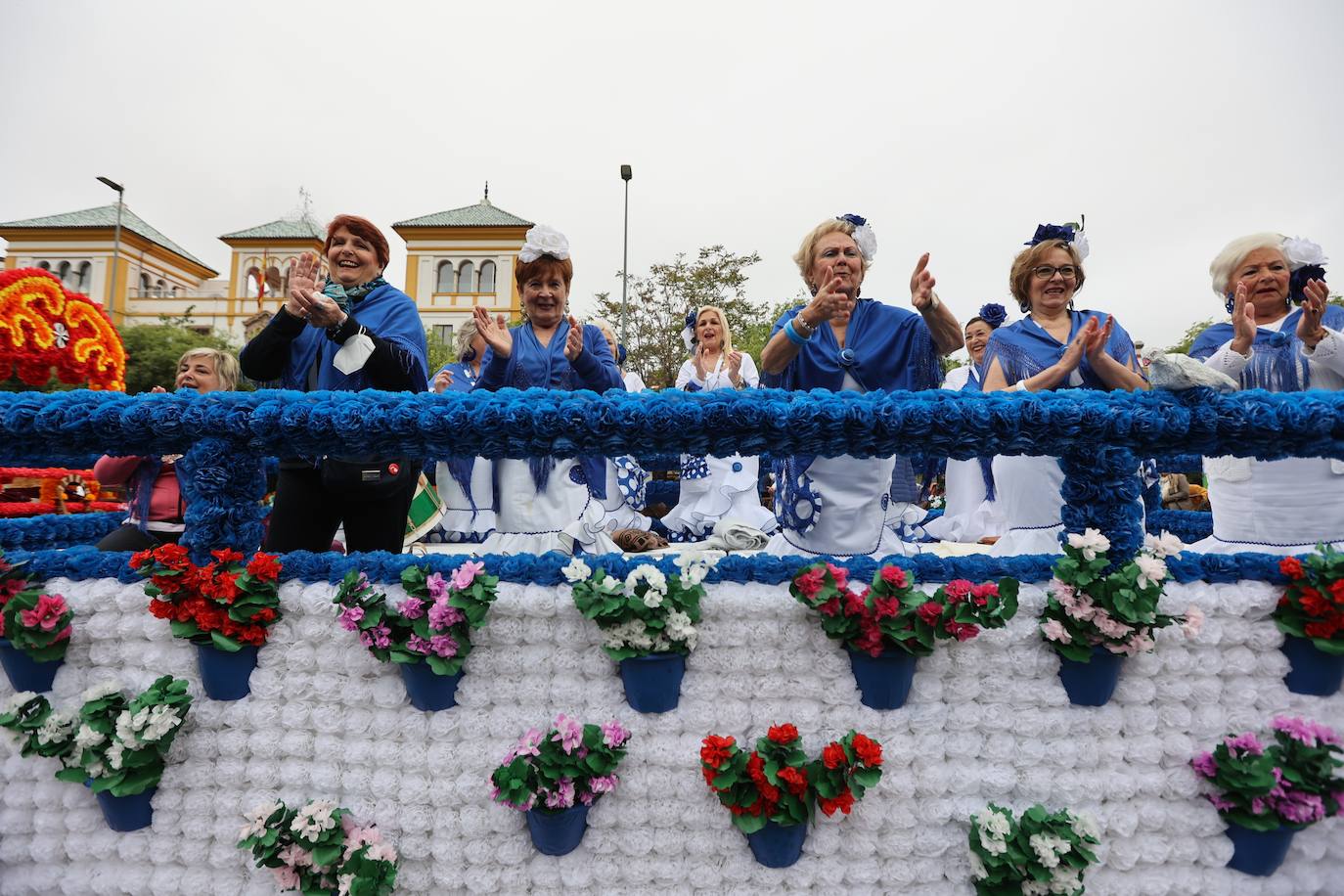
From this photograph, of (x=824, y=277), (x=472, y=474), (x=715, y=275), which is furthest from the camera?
(x=715, y=275)

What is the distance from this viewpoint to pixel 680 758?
137 cm

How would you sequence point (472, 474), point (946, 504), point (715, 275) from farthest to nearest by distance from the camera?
point (715, 275), point (946, 504), point (472, 474)

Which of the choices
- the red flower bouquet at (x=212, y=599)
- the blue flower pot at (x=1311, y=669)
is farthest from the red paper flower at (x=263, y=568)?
the blue flower pot at (x=1311, y=669)

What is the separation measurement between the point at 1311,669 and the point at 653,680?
1.52 meters

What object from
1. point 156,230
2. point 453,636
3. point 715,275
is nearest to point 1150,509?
point 453,636

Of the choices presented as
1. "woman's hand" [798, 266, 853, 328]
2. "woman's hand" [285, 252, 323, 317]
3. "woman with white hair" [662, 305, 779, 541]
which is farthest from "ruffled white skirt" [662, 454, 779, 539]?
"woman's hand" [285, 252, 323, 317]

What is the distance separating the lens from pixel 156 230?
49062mm

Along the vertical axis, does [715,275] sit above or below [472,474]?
above

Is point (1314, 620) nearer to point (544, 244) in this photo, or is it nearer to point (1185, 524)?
point (1185, 524)

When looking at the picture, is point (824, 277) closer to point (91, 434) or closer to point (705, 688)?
point (705, 688)

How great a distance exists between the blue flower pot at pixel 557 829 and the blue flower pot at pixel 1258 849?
1451mm

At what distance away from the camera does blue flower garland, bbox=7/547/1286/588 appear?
147 cm

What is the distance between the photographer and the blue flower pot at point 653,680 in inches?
53.6

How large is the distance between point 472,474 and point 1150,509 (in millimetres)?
3840
